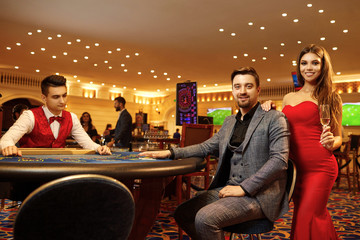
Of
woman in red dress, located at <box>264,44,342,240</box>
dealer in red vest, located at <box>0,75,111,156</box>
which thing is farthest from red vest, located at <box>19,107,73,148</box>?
woman in red dress, located at <box>264,44,342,240</box>

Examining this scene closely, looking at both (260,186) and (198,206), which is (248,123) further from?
(198,206)

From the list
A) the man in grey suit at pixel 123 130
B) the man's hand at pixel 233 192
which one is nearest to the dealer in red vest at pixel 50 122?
the man's hand at pixel 233 192

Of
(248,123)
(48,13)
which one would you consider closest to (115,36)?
(48,13)

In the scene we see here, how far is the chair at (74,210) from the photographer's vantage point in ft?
2.32

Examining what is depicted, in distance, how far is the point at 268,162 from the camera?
5.07 ft

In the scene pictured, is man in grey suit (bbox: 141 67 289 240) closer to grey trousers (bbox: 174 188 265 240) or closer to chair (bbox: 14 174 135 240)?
grey trousers (bbox: 174 188 265 240)

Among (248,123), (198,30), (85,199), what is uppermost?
(198,30)

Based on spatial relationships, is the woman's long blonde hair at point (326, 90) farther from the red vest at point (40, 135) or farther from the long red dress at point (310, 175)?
the red vest at point (40, 135)

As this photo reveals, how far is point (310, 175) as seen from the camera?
1.77 m

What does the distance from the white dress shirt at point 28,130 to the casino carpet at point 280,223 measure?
44.8 inches

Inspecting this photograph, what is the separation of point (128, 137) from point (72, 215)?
4949mm

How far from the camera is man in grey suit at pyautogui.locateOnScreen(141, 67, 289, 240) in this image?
57.6 inches

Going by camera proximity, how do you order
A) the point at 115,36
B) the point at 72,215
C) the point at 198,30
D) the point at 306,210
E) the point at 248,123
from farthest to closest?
1. the point at 115,36
2. the point at 198,30
3. the point at 248,123
4. the point at 306,210
5. the point at 72,215

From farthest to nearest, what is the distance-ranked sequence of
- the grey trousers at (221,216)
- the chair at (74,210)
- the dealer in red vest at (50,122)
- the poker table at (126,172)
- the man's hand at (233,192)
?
the dealer in red vest at (50,122) → the man's hand at (233,192) → the grey trousers at (221,216) → the poker table at (126,172) → the chair at (74,210)
